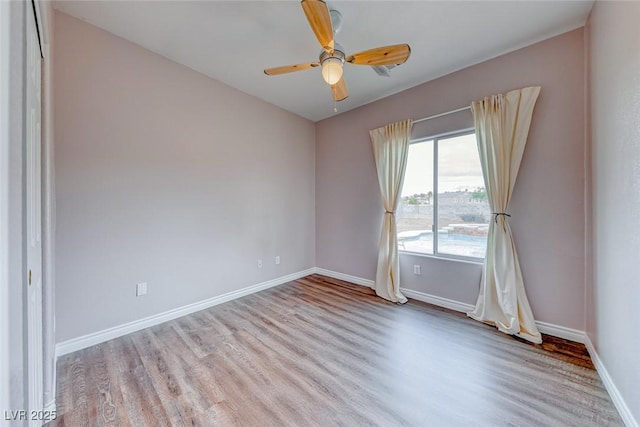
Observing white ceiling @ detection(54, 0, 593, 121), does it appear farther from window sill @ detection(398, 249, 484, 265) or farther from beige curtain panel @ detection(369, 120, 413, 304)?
window sill @ detection(398, 249, 484, 265)

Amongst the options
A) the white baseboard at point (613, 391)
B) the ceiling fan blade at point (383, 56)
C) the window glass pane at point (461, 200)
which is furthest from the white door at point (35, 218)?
the window glass pane at point (461, 200)

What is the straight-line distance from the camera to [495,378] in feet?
5.64

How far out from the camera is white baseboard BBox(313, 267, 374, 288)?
364 centimetres

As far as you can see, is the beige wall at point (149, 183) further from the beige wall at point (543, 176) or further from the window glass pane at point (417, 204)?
the beige wall at point (543, 176)

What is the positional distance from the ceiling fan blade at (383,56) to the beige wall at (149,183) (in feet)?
6.20

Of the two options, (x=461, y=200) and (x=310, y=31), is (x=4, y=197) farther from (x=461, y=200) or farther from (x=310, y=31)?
(x=461, y=200)

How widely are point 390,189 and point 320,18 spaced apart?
2.16 meters

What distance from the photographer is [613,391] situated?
1.52 m

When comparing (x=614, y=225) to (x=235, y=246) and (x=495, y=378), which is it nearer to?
(x=495, y=378)

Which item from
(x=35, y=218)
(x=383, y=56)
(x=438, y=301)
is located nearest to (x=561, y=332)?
(x=438, y=301)

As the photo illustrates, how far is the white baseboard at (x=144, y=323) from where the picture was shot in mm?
2007

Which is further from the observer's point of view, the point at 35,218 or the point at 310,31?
the point at 310,31

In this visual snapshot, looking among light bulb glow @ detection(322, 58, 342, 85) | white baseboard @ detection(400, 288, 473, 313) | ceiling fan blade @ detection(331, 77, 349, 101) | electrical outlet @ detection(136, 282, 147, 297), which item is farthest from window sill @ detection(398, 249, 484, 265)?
electrical outlet @ detection(136, 282, 147, 297)

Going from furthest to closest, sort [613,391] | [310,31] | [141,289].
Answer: [141,289]
[310,31]
[613,391]
